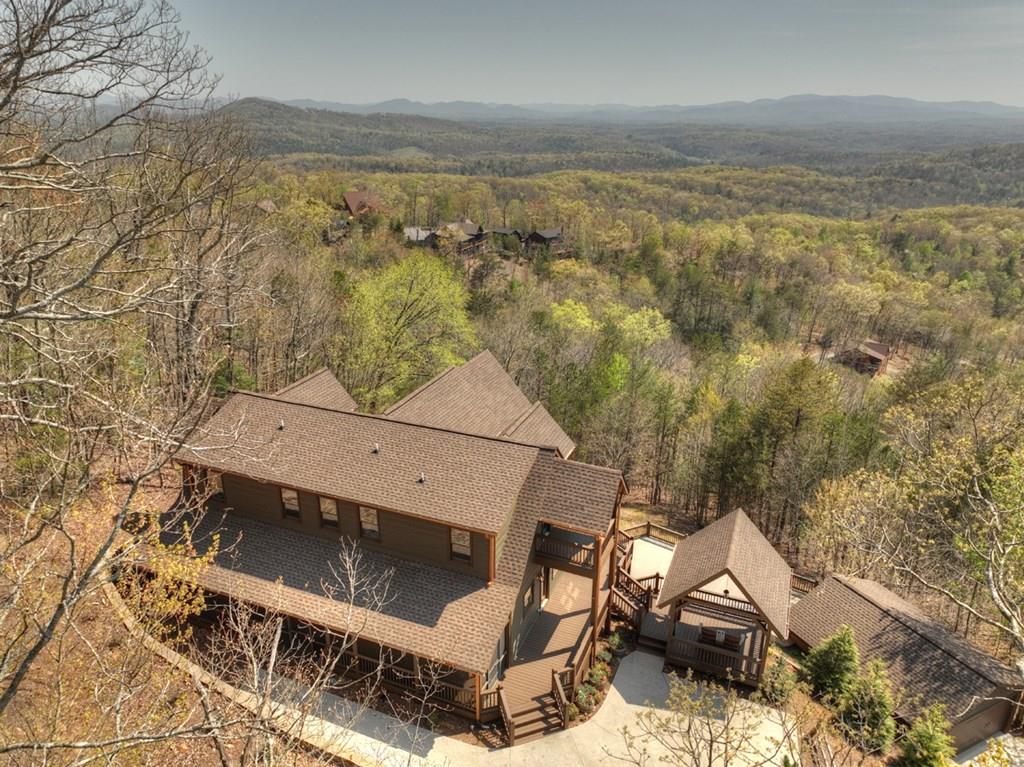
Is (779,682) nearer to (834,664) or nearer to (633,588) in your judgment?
(834,664)

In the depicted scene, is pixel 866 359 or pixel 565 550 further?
pixel 866 359

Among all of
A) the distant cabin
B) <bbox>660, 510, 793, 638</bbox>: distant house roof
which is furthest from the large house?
the distant cabin

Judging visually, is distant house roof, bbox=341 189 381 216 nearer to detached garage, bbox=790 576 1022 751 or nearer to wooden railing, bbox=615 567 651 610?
wooden railing, bbox=615 567 651 610

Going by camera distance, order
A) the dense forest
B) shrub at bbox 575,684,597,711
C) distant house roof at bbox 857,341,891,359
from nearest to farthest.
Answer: the dense forest
shrub at bbox 575,684,597,711
distant house roof at bbox 857,341,891,359

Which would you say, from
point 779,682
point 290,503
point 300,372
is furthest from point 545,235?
point 779,682

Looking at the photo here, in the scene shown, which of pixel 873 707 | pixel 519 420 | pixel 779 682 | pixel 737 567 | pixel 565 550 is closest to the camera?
pixel 873 707
